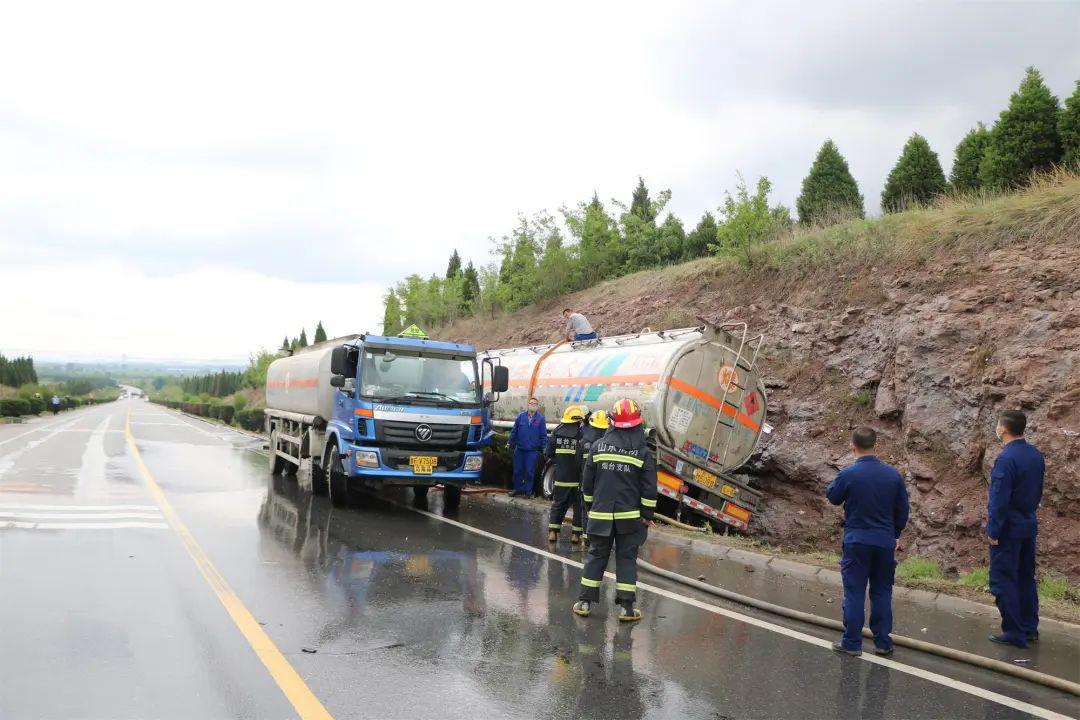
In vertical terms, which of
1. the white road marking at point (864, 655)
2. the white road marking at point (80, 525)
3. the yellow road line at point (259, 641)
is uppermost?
the yellow road line at point (259, 641)

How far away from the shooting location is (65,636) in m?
5.76

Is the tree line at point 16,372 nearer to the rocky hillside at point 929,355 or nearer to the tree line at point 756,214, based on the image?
the tree line at point 756,214

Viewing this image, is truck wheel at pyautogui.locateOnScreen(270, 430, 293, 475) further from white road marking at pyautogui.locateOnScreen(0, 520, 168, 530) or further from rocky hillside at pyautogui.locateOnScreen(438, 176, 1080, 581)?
rocky hillside at pyautogui.locateOnScreen(438, 176, 1080, 581)

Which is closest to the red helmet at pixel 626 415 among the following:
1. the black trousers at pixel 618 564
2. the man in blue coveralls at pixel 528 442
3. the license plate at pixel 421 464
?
the black trousers at pixel 618 564

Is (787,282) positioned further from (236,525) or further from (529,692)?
(529,692)

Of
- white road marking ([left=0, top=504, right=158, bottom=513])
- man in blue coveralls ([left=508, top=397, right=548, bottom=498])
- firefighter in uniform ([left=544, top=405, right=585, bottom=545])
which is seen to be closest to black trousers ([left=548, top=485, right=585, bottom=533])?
firefighter in uniform ([left=544, top=405, right=585, bottom=545])

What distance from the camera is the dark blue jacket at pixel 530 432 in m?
15.4

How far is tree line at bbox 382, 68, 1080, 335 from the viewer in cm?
1669

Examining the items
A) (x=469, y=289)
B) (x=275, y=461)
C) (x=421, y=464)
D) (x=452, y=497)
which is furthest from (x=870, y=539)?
(x=469, y=289)

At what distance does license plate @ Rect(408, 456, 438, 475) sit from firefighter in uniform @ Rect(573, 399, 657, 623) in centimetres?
578

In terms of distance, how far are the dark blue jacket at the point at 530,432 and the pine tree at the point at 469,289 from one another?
2318 centimetres

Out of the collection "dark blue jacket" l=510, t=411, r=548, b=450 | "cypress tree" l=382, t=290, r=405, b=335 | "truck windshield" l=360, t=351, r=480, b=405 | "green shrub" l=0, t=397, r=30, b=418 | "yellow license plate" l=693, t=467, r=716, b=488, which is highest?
"cypress tree" l=382, t=290, r=405, b=335

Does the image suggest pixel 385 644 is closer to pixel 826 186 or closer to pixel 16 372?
pixel 826 186

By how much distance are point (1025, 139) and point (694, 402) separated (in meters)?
9.85
